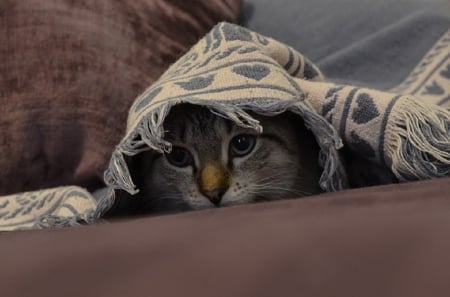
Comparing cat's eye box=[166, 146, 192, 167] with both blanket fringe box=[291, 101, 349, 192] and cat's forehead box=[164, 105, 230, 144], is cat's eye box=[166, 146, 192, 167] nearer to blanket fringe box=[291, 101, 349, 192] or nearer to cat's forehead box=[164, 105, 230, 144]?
cat's forehead box=[164, 105, 230, 144]

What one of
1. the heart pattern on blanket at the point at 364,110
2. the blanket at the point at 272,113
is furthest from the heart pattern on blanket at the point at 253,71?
the heart pattern on blanket at the point at 364,110

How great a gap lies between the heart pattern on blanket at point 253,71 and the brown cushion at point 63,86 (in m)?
0.36

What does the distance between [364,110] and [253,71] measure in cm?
14

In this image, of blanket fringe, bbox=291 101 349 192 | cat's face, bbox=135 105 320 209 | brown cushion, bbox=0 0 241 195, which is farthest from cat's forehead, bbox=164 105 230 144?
brown cushion, bbox=0 0 241 195

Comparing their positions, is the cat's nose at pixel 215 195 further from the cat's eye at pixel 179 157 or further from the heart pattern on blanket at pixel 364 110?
the heart pattern on blanket at pixel 364 110

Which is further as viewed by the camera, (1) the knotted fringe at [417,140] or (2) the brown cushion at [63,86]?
(2) the brown cushion at [63,86]

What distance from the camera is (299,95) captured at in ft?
2.82

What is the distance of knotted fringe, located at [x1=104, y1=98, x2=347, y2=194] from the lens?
31.8 inches

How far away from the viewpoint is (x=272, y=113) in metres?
0.82

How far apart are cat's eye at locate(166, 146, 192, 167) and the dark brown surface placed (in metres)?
0.37

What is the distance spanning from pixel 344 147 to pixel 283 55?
0.55 ft

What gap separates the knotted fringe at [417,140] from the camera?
767 millimetres

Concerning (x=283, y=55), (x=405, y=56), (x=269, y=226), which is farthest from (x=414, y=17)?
(x=269, y=226)

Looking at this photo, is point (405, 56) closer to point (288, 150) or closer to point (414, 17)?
point (414, 17)
